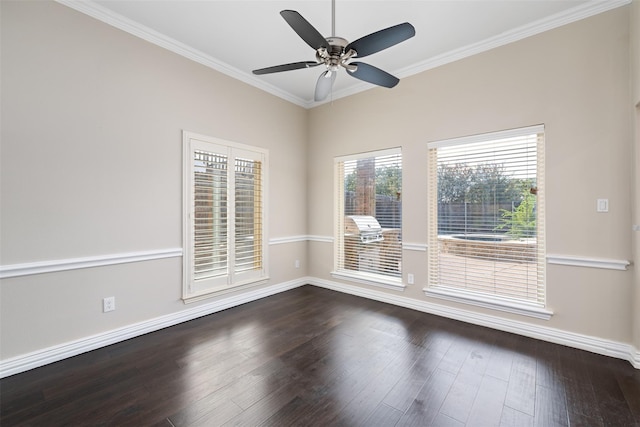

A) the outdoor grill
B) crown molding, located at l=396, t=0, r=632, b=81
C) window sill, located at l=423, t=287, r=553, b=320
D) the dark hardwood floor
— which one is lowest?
the dark hardwood floor

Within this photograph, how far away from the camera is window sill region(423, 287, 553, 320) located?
9.01ft

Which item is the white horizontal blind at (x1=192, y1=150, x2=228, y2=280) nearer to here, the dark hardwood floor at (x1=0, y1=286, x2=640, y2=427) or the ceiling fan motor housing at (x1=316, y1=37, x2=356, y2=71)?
the dark hardwood floor at (x1=0, y1=286, x2=640, y2=427)

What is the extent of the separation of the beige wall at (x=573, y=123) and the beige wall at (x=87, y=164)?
2.58 metres

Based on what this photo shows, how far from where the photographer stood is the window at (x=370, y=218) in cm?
383

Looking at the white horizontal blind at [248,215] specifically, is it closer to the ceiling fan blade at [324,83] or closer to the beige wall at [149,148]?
the beige wall at [149,148]

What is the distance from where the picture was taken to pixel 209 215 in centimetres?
340

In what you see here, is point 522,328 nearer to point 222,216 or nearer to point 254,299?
point 254,299

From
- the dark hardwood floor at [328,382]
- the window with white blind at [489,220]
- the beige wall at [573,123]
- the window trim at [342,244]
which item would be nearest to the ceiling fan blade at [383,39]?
the beige wall at [573,123]

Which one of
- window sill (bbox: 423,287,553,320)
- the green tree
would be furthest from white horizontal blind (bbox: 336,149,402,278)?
the green tree

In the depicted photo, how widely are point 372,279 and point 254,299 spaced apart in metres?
1.71

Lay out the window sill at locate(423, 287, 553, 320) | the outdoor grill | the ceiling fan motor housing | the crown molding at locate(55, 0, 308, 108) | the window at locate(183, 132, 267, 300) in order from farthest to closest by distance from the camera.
→ 1. the outdoor grill
2. the window at locate(183, 132, 267, 300)
3. the window sill at locate(423, 287, 553, 320)
4. the crown molding at locate(55, 0, 308, 108)
5. the ceiling fan motor housing

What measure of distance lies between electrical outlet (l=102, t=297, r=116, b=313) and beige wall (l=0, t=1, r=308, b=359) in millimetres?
42

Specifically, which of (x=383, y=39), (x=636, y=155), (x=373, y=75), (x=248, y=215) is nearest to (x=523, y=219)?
(x=636, y=155)

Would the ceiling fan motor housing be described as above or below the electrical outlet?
above
